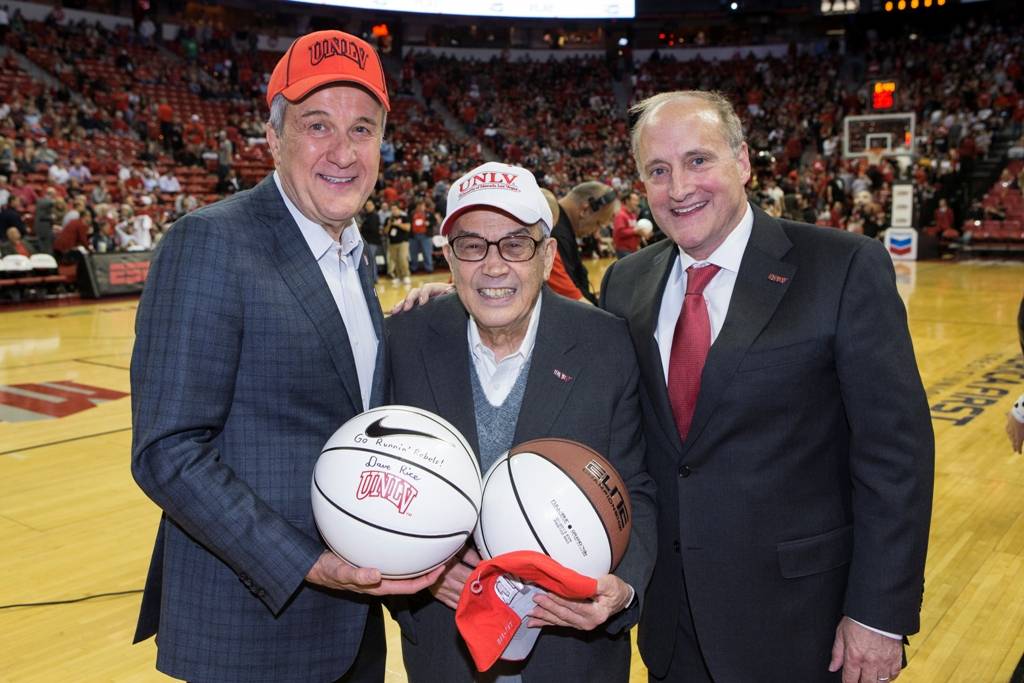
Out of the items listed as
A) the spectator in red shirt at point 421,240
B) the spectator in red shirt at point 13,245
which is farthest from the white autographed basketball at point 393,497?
the spectator in red shirt at point 421,240

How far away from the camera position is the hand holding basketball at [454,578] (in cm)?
187

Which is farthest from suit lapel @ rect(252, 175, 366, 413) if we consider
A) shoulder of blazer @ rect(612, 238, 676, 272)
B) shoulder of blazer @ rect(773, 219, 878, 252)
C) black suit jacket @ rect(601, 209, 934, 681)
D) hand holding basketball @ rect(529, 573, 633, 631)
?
shoulder of blazer @ rect(773, 219, 878, 252)

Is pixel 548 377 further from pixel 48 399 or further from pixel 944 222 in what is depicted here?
pixel 944 222

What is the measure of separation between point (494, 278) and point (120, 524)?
11.2 ft

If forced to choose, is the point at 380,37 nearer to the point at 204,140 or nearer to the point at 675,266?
the point at 204,140

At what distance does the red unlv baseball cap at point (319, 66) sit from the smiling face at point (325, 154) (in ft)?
0.13

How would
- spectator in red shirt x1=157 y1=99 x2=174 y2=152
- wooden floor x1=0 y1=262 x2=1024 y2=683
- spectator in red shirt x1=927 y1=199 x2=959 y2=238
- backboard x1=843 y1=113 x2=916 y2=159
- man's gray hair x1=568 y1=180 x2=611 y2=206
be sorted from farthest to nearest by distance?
backboard x1=843 y1=113 x2=916 y2=159 → spectator in red shirt x1=157 y1=99 x2=174 y2=152 → spectator in red shirt x1=927 y1=199 x2=959 y2=238 → man's gray hair x1=568 y1=180 x2=611 y2=206 → wooden floor x1=0 y1=262 x2=1024 y2=683

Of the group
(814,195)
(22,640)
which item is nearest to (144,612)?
(22,640)

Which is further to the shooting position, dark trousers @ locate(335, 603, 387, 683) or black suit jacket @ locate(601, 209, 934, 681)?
dark trousers @ locate(335, 603, 387, 683)

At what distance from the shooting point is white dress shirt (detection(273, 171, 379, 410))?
1.93m

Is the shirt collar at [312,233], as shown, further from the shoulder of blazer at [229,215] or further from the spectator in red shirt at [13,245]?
the spectator in red shirt at [13,245]

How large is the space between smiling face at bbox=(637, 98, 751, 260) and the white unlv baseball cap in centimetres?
30

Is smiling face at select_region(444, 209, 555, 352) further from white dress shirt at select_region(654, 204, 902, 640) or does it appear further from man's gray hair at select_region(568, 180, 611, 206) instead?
man's gray hair at select_region(568, 180, 611, 206)

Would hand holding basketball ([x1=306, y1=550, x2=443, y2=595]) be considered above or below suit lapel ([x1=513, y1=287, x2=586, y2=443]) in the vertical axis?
below
